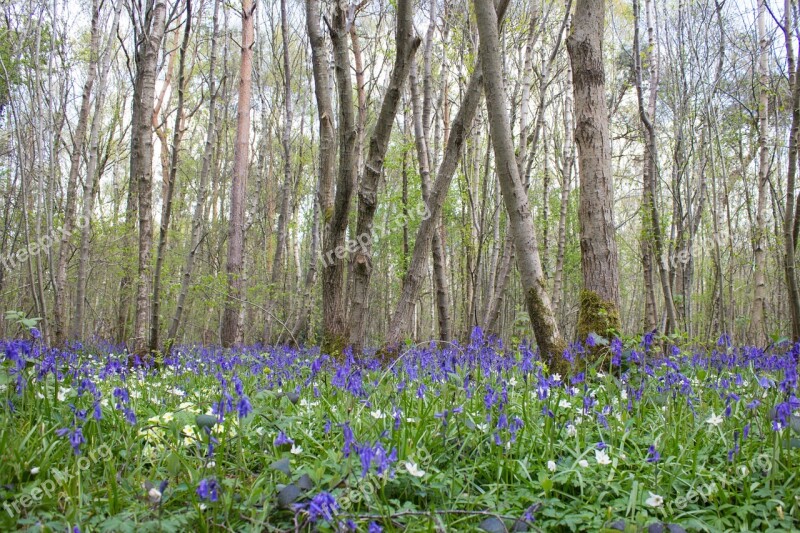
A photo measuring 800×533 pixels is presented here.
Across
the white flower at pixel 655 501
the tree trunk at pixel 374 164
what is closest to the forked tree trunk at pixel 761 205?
the tree trunk at pixel 374 164

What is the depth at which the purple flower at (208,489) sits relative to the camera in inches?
59.9

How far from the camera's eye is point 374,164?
17.4 ft

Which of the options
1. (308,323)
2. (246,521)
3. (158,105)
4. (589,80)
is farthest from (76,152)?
(246,521)

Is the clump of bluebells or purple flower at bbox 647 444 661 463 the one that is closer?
the clump of bluebells

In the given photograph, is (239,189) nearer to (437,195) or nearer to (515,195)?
(437,195)

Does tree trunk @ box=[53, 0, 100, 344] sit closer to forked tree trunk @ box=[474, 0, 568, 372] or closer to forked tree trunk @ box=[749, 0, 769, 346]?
forked tree trunk @ box=[474, 0, 568, 372]

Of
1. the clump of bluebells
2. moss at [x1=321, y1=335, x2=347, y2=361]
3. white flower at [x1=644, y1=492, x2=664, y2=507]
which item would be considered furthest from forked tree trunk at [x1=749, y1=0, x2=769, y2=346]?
white flower at [x1=644, y1=492, x2=664, y2=507]

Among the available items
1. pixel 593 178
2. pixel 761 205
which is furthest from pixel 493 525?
pixel 761 205

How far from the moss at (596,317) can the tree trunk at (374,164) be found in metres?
2.36

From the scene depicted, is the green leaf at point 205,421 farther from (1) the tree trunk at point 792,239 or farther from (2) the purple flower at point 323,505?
(1) the tree trunk at point 792,239

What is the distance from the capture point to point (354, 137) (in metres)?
5.31

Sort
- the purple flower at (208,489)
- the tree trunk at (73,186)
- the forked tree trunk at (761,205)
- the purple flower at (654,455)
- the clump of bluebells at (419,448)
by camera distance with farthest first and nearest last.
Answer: the forked tree trunk at (761,205)
the tree trunk at (73,186)
the purple flower at (654,455)
the clump of bluebells at (419,448)
the purple flower at (208,489)

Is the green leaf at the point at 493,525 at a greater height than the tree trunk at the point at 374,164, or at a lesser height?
lesser

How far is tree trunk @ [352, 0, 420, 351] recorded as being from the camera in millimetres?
5160
